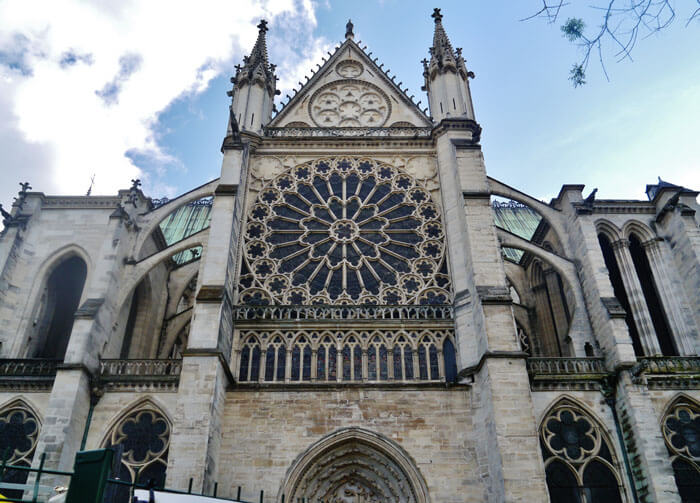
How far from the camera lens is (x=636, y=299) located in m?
17.4

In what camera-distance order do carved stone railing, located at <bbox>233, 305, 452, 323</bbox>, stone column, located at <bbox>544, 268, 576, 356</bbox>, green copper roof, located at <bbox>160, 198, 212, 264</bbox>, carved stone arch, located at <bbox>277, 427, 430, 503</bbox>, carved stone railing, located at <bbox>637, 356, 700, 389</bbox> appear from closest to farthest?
carved stone arch, located at <bbox>277, 427, 430, 503</bbox>
carved stone railing, located at <bbox>637, 356, 700, 389</bbox>
carved stone railing, located at <bbox>233, 305, 452, 323</bbox>
stone column, located at <bbox>544, 268, 576, 356</bbox>
green copper roof, located at <bbox>160, 198, 212, 264</bbox>

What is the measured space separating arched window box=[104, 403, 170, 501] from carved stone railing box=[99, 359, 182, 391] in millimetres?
564

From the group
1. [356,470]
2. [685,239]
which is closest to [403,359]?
[356,470]

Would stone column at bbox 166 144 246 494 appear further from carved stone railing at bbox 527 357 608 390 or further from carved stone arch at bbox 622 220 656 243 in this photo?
carved stone arch at bbox 622 220 656 243

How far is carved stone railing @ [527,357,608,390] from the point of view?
15109 millimetres

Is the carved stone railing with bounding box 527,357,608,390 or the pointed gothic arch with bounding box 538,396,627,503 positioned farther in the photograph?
the carved stone railing with bounding box 527,357,608,390

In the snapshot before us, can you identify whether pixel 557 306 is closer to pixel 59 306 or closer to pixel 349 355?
pixel 349 355

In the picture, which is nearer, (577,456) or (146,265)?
Answer: (577,456)

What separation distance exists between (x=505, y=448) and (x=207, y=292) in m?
7.99

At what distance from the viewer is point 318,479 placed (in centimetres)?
1421

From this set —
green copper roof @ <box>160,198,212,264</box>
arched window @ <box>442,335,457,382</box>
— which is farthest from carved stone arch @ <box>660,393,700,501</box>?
green copper roof @ <box>160,198,212,264</box>

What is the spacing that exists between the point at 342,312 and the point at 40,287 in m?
8.98

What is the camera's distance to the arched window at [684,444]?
13.9 meters

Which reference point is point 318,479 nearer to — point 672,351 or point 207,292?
point 207,292
